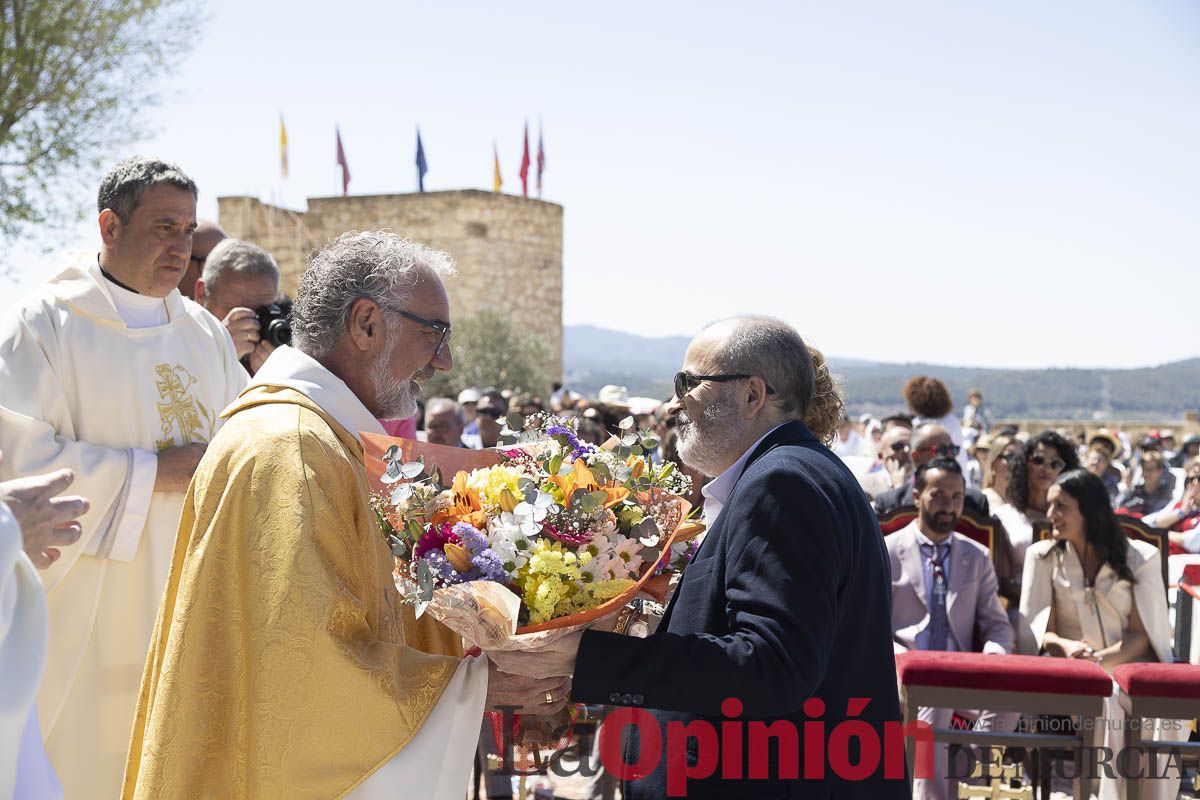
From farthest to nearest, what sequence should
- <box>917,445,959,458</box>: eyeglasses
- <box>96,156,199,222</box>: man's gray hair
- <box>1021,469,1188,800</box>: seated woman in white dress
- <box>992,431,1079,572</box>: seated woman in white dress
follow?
<box>917,445,959,458</box>: eyeglasses → <box>992,431,1079,572</box>: seated woman in white dress → <box>1021,469,1188,800</box>: seated woman in white dress → <box>96,156,199,222</box>: man's gray hair

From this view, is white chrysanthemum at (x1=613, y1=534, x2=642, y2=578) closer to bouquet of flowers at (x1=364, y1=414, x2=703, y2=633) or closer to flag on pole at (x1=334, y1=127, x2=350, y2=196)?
bouquet of flowers at (x1=364, y1=414, x2=703, y2=633)

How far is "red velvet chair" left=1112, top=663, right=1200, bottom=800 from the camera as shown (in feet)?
14.1

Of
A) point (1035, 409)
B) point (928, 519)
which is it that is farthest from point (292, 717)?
point (1035, 409)

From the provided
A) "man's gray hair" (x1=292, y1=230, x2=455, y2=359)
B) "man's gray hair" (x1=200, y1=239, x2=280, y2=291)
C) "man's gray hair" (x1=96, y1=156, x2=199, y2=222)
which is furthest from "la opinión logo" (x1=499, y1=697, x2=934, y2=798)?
"man's gray hair" (x1=200, y1=239, x2=280, y2=291)

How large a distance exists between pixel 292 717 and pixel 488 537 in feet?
1.86

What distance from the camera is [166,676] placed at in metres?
2.47

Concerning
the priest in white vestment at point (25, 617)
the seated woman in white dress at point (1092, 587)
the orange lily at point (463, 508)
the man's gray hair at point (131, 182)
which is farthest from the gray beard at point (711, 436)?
the seated woman in white dress at point (1092, 587)

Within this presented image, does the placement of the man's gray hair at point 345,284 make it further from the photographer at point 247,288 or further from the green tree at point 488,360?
the green tree at point 488,360

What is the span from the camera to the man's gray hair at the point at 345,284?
277 centimetres

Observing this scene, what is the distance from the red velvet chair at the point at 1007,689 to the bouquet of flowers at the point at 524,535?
2209 millimetres

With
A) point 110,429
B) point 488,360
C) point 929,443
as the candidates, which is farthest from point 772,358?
point 488,360

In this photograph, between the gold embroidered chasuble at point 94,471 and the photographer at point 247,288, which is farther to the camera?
the photographer at point 247,288

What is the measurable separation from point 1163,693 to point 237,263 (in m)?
4.10

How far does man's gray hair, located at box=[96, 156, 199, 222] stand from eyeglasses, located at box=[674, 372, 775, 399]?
2.03 metres
